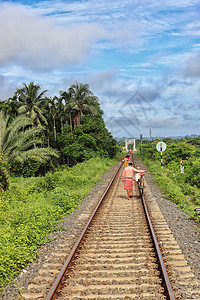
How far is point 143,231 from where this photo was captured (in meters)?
7.54

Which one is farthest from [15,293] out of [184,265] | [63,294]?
[184,265]

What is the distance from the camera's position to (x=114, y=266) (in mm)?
5375

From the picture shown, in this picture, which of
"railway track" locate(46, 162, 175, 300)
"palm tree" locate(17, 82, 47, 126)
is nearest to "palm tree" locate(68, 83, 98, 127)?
"palm tree" locate(17, 82, 47, 126)

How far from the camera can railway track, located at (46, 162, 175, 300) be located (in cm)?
446

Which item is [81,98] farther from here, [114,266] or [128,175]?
[114,266]

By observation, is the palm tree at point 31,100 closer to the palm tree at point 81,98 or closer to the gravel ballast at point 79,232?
the palm tree at point 81,98

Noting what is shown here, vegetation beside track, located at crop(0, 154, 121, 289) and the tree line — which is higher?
the tree line

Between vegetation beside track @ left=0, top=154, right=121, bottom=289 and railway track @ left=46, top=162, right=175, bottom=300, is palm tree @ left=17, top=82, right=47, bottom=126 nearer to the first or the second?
vegetation beside track @ left=0, top=154, right=121, bottom=289

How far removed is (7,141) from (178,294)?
1149 centimetres

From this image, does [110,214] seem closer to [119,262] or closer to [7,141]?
[119,262]

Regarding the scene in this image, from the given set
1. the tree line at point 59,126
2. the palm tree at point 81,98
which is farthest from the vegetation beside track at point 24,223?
the palm tree at point 81,98

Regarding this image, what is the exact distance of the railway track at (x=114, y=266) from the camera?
A: 446 cm

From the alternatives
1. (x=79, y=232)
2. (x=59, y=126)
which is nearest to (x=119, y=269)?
(x=79, y=232)

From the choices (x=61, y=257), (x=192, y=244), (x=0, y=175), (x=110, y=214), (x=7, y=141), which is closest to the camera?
(x=61, y=257)
